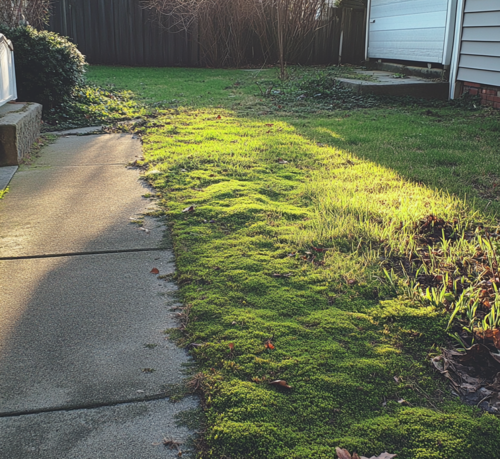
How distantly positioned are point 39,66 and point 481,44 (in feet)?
24.1

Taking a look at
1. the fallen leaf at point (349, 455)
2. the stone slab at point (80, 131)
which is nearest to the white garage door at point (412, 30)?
the stone slab at point (80, 131)

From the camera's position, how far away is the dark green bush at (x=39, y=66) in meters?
7.44

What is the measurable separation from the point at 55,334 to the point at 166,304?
1.92ft

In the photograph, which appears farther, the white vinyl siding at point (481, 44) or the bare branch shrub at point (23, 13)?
the bare branch shrub at point (23, 13)

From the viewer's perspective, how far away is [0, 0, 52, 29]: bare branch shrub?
9.89 metres

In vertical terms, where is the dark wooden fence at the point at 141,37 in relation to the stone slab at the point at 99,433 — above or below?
above

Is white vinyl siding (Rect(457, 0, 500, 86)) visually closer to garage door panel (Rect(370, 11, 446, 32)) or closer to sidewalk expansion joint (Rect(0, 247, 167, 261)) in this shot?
garage door panel (Rect(370, 11, 446, 32))

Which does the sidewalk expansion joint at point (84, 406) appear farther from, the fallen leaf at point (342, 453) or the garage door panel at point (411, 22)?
the garage door panel at point (411, 22)

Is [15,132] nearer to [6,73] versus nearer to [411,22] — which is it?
[6,73]

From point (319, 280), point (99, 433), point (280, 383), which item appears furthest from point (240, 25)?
point (99, 433)

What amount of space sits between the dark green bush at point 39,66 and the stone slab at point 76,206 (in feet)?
6.68

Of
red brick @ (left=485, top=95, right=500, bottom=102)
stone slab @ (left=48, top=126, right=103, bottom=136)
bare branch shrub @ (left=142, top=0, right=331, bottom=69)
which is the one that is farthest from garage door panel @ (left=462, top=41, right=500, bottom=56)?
bare branch shrub @ (left=142, top=0, right=331, bottom=69)

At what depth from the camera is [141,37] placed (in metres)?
15.9

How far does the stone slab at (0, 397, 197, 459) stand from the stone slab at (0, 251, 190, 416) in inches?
2.7
